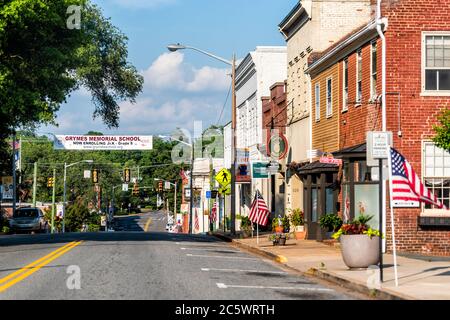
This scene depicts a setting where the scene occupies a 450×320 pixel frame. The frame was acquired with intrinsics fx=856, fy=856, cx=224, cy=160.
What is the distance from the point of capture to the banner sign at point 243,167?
156 ft

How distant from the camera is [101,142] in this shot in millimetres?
67750

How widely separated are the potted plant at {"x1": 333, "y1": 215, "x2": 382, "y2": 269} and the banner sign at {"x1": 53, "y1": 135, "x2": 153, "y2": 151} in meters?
48.1

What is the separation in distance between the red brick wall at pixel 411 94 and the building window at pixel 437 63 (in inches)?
11.5

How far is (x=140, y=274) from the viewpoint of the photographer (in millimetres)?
18719

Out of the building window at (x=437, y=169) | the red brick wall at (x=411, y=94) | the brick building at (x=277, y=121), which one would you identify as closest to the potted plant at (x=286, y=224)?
the brick building at (x=277, y=121)

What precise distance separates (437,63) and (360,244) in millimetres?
10346

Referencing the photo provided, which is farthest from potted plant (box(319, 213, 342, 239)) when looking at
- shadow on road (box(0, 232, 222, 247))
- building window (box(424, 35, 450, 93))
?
shadow on road (box(0, 232, 222, 247))

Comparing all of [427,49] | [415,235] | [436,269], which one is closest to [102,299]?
[436,269]

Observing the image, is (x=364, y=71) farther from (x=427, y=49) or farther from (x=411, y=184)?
(x=411, y=184)

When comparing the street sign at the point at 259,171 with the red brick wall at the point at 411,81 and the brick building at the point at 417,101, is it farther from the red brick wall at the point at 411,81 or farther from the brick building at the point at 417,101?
the red brick wall at the point at 411,81

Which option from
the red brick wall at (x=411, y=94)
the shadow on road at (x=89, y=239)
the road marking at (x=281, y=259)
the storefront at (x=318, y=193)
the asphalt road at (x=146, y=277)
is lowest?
the shadow on road at (x=89, y=239)

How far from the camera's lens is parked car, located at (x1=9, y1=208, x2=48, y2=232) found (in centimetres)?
5612

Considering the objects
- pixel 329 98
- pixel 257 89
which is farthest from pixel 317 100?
pixel 257 89

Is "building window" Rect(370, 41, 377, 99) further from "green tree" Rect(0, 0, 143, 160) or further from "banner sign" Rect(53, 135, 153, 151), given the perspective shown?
"banner sign" Rect(53, 135, 153, 151)
